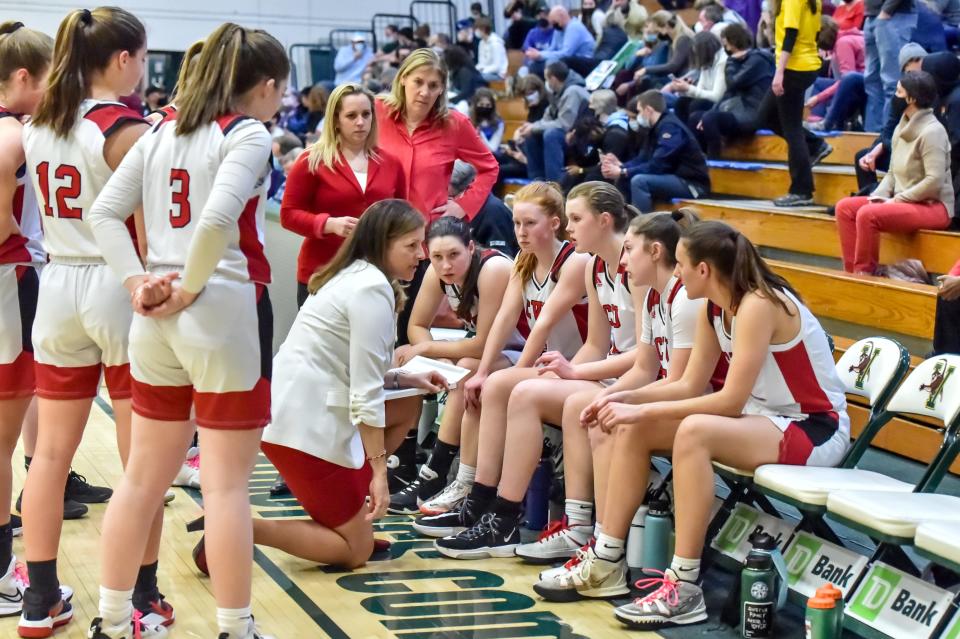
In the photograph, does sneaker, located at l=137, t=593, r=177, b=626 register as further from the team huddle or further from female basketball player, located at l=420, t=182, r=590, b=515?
female basketball player, located at l=420, t=182, r=590, b=515

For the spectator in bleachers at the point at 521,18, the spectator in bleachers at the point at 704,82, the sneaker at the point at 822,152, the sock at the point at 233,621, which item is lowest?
the sock at the point at 233,621

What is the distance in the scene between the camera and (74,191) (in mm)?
2980

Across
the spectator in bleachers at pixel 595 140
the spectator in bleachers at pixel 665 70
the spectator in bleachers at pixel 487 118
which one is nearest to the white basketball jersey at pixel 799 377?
the spectator in bleachers at pixel 595 140

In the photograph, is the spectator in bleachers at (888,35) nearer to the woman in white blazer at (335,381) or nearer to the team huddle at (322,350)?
the team huddle at (322,350)

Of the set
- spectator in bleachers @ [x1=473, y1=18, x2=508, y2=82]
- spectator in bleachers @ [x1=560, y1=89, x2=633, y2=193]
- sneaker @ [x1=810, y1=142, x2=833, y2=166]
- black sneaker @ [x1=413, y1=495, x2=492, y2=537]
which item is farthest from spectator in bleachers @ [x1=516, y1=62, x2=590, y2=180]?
black sneaker @ [x1=413, y1=495, x2=492, y2=537]

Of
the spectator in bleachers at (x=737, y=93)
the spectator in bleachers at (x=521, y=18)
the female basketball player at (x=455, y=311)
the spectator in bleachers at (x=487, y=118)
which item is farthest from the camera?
the spectator in bleachers at (x=521, y=18)

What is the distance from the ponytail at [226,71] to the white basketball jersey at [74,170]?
13.2 inches

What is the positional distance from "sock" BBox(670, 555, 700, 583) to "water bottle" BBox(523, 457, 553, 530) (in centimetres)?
100

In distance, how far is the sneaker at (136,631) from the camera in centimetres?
280

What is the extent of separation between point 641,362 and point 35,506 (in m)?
1.90

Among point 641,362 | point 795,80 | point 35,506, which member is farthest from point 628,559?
point 795,80

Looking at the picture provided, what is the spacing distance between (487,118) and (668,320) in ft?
20.3

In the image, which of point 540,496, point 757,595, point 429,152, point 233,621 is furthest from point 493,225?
point 233,621

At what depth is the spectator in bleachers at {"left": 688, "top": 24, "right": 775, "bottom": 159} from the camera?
772cm
